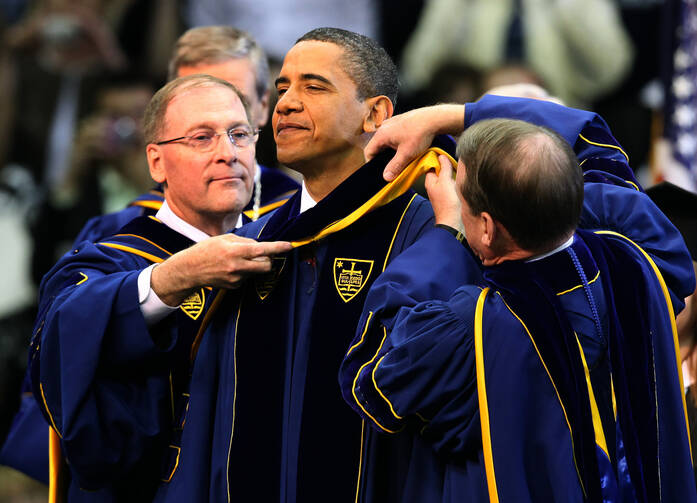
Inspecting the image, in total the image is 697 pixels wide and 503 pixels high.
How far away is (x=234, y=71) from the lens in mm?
4750

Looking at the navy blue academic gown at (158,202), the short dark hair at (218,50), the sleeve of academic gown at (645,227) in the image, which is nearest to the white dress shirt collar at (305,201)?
the sleeve of academic gown at (645,227)

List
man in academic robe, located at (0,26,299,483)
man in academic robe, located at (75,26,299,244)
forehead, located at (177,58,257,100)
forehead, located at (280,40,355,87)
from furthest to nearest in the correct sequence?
forehead, located at (177,58,257,100)
man in academic robe, located at (75,26,299,244)
man in academic robe, located at (0,26,299,483)
forehead, located at (280,40,355,87)

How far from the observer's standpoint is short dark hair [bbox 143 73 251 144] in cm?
381

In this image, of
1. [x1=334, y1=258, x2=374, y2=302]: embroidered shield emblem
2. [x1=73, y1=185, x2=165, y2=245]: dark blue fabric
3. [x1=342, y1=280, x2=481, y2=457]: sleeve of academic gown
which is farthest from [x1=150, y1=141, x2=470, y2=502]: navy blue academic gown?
[x1=73, y1=185, x2=165, y2=245]: dark blue fabric

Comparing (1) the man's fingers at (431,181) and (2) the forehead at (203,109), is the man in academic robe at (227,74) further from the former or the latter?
(1) the man's fingers at (431,181)

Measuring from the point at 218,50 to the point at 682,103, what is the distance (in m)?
3.36

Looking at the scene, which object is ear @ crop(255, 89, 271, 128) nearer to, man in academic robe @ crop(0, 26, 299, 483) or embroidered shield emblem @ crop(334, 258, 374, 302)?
man in academic robe @ crop(0, 26, 299, 483)

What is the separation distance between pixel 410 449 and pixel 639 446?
0.62 meters

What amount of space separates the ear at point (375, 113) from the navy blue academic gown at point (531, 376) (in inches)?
21.4

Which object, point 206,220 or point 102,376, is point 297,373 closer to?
point 102,376

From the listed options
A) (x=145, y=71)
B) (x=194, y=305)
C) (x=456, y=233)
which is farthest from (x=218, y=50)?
(x=145, y=71)

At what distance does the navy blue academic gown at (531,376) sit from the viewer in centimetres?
262

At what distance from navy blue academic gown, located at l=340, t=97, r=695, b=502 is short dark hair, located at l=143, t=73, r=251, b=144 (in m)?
1.26

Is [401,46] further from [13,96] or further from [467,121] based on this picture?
[467,121]
